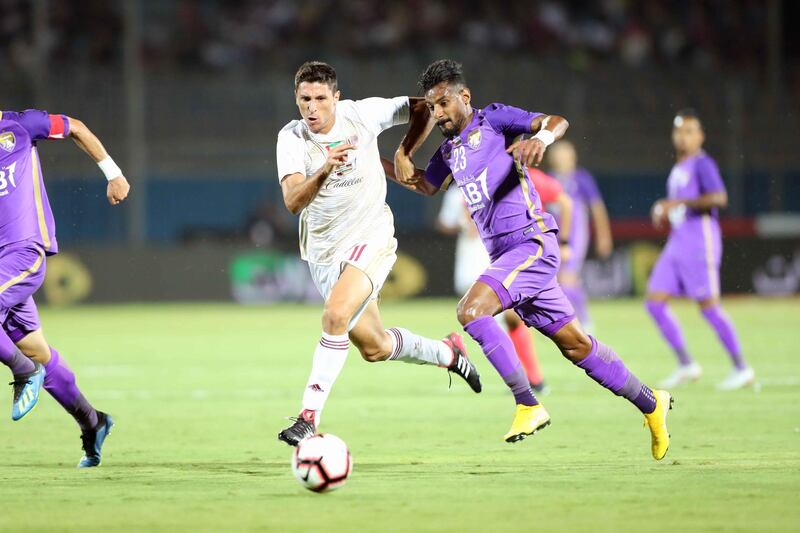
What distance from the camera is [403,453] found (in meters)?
7.73

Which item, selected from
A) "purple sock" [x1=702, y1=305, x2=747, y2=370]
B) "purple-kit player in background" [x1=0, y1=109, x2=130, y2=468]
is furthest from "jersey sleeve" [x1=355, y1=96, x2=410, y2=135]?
"purple sock" [x1=702, y1=305, x2=747, y2=370]

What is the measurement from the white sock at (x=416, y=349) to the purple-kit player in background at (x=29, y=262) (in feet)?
6.08

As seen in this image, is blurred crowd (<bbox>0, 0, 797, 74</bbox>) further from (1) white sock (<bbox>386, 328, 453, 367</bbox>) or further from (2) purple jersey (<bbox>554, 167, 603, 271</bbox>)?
(1) white sock (<bbox>386, 328, 453, 367</bbox>)

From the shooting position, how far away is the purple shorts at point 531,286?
7.35 meters

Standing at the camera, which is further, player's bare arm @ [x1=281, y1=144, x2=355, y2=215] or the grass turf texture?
player's bare arm @ [x1=281, y1=144, x2=355, y2=215]

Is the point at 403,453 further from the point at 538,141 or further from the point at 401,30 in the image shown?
the point at 401,30

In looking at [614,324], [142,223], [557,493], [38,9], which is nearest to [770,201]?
[614,324]

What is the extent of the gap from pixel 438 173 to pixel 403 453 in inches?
68.8

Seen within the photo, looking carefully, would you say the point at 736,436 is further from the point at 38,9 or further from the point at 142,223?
the point at 38,9

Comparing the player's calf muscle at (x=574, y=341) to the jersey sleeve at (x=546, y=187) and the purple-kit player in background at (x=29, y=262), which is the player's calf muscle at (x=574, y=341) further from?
the jersey sleeve at (x=546, y=187)

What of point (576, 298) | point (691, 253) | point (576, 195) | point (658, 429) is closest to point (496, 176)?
point (658, 429)

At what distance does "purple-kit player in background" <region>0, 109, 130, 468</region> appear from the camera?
730 cm

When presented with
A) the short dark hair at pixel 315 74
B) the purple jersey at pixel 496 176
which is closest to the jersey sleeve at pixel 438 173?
the purple jersey at pixel 496 176

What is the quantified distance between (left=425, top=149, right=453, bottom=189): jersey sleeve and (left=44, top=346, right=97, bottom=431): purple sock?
2481 millimetres
